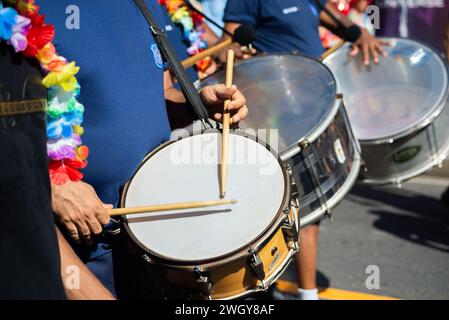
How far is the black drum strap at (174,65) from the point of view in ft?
6.51

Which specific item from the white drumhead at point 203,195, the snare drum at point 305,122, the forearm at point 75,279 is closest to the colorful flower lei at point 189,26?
the snare drum at point 305,122

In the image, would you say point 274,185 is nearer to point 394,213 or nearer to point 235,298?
point 235,298

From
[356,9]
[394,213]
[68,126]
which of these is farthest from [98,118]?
[356,9]

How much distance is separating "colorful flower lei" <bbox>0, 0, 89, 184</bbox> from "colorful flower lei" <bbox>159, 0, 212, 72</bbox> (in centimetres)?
187

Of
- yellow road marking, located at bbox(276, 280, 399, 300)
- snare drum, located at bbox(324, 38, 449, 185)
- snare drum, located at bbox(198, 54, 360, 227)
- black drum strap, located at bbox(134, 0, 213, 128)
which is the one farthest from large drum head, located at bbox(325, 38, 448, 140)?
black drum strap, located at bbox(134, 0, 213, 128)

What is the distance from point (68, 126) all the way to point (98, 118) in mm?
148

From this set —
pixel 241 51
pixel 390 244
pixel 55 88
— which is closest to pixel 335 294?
pixel 390 244

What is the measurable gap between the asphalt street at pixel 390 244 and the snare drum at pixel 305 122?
1.41 m

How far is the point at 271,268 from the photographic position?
179cm

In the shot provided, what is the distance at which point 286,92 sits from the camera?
279cm

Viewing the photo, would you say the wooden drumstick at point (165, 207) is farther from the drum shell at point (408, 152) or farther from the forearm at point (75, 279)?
the drum shell at point (408, 152)

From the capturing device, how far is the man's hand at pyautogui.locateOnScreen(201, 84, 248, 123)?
1997mm

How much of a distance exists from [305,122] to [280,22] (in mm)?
1338

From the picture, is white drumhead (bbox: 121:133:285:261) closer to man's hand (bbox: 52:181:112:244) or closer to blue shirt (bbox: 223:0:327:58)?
man's hand (bbox: 52:181:112:244)
